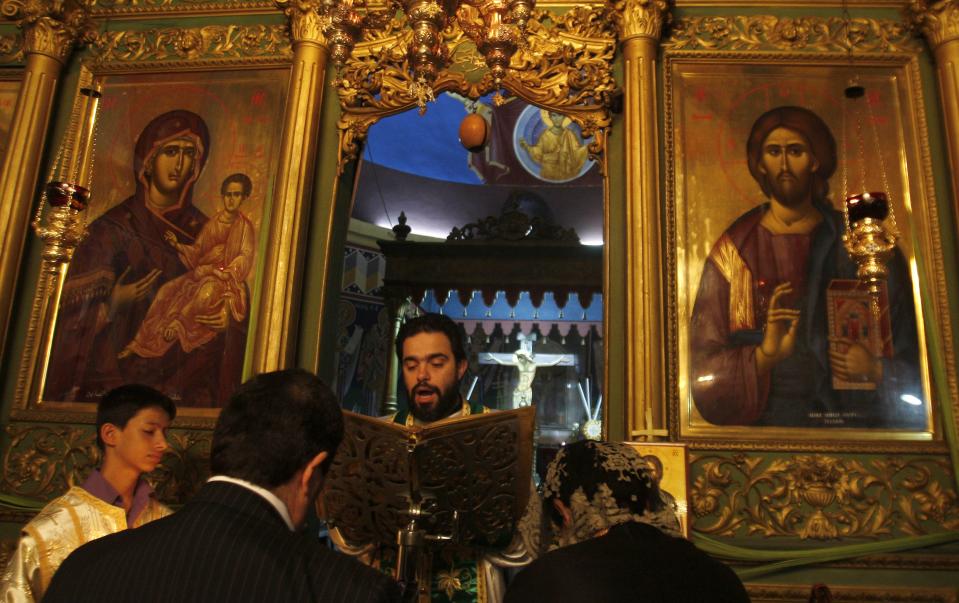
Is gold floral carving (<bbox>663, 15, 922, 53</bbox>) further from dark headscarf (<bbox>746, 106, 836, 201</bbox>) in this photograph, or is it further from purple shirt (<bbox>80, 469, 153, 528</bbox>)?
purple shirt (<bbox>80, 469, 153, 528</bbox>)

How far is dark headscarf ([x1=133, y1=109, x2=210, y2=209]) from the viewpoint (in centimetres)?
524

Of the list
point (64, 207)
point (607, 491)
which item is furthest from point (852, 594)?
point (64, 207)

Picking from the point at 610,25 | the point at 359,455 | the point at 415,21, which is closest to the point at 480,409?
the point at 359,455

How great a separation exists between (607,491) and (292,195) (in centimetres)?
355

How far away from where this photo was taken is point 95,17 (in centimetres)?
564

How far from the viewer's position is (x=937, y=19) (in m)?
4.73

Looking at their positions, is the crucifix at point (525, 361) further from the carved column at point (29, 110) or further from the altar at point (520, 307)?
the carved column at point (29, 110)

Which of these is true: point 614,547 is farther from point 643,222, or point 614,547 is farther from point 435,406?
point 643,222

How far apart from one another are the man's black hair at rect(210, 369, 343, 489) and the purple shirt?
208cm

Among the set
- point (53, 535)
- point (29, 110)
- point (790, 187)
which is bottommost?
point (53, 535)

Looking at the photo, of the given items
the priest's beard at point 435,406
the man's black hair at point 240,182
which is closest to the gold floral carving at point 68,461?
the man's black hair at point 240,182

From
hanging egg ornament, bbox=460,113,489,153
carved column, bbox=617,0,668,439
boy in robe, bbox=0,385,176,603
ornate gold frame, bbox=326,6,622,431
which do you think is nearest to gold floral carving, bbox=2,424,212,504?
boy in robe, bbox=0,385,176,603

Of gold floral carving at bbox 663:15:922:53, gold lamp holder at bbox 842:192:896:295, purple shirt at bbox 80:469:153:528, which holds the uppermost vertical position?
gold floral carving at bbox 663:15:922:53

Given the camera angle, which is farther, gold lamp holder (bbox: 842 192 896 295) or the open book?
gold lamp holder (bbox: 842 192 896 295)
